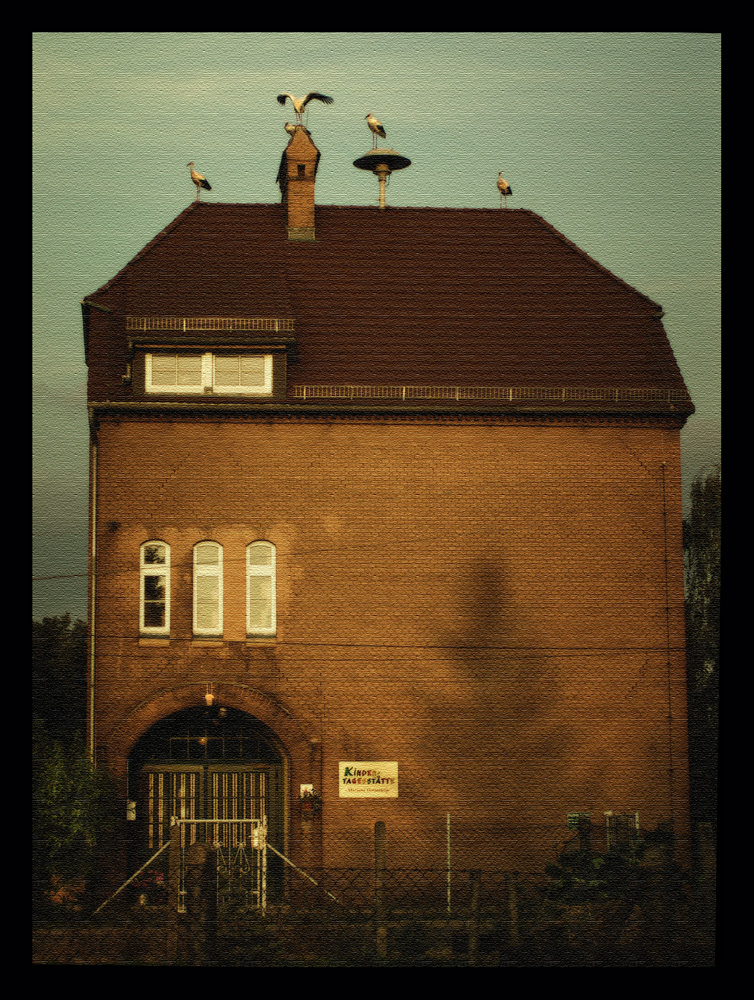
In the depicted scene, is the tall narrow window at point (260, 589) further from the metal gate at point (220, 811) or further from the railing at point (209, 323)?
the railing at point (209, 323)

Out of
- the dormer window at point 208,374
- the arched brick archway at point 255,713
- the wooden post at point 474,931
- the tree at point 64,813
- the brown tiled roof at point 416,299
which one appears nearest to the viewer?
the wooden post at point 474,931

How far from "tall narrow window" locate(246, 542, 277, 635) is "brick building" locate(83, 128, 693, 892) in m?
0.05

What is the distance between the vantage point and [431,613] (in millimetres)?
23484

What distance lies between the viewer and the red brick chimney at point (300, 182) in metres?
26.5

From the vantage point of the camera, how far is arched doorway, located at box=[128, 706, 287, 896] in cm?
2333

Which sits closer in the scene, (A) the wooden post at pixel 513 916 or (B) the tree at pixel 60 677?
(A) the wooden post at pixel 513 916

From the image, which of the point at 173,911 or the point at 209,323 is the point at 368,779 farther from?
the point at 209,323

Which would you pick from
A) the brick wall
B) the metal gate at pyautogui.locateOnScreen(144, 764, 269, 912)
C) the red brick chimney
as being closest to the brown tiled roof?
the red brick chimney

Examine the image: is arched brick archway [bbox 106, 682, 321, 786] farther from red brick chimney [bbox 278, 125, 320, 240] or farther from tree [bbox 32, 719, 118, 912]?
red brick chimney [bbox 278, 125, 320, 240]

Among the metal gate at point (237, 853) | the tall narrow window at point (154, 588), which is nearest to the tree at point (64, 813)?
the metal gate at point (237, 853)

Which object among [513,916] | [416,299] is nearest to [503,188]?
[416,299]

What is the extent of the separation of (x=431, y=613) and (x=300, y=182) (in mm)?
9302

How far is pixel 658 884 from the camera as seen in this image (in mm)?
20094

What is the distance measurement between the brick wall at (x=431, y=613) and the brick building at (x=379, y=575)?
0.13 ft
